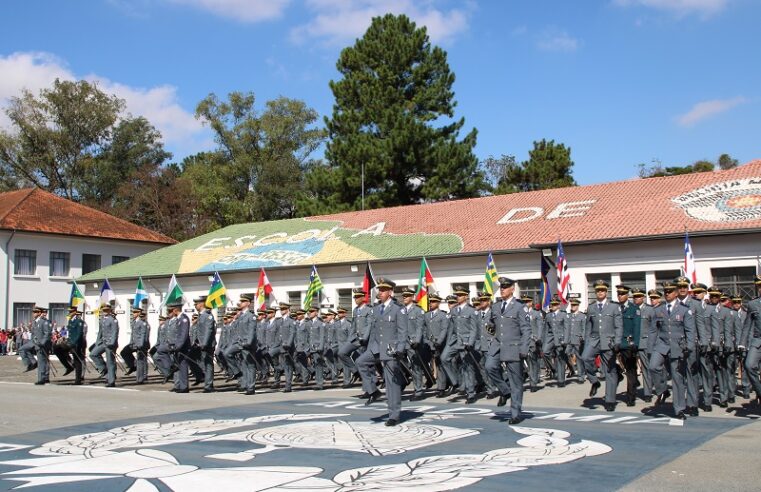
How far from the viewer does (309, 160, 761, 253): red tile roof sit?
75.1 ft

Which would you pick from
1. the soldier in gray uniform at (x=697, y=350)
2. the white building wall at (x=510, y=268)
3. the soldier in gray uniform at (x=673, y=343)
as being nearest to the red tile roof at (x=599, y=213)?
the white building wall at (x=510, y=268)

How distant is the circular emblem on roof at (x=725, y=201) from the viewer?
2210cm

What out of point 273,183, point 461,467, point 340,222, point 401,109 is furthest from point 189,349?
point 273,183

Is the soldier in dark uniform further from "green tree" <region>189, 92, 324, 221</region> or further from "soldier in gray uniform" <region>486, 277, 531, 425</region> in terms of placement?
"green tree" <region>189, 92, 324, 221</region>

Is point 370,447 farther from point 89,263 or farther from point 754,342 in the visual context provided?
point 89,263

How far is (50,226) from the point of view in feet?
157

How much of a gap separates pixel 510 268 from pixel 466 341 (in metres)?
11.0

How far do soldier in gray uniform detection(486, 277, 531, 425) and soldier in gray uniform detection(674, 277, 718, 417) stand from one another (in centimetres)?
276

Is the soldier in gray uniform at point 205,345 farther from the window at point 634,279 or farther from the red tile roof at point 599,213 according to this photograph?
the window at point 634,279

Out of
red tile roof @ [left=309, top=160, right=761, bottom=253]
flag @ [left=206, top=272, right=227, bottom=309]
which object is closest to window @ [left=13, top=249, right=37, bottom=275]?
red tile roof @ [left=309, top=160, right=761, bottom=253]

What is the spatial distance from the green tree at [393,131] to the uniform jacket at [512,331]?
3467cm

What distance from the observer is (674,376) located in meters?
12.2

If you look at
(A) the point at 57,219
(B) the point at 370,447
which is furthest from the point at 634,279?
(A) the point at 57,219

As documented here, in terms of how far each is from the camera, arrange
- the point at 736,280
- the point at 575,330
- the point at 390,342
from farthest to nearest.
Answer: the point at 736,280, the point at 575,330, the point at 390,342
